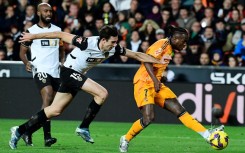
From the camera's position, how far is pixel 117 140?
45.2 feet

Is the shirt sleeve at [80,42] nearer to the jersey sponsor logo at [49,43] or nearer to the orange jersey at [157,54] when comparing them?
the orange jersey at [157,54]

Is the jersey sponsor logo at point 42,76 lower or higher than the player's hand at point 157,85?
lower

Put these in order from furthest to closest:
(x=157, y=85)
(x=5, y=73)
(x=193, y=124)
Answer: (x=5, y=73) → (x=193, y=124) → (x=157, y=85)

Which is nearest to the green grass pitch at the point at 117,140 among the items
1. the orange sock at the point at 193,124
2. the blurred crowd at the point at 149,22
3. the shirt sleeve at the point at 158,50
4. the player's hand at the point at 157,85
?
the orange sock at the point at 193,124

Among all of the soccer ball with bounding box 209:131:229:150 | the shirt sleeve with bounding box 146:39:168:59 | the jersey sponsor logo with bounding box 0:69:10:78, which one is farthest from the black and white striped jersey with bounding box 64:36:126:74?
the jersey sponsor logo with bounding box 0:69:10:78

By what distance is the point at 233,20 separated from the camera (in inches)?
766

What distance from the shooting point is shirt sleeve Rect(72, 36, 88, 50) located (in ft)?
38.0

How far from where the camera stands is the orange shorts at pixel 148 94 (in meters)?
11.8

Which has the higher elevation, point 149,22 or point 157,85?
point 157,85

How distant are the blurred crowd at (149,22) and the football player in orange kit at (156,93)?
610 centimetres

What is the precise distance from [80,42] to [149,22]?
26.9 ft

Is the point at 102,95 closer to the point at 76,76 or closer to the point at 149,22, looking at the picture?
the point at 76,76

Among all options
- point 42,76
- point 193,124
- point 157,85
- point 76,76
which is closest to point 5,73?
point 42,76

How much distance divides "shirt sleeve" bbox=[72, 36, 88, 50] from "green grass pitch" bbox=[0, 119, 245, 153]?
1.52 metres
